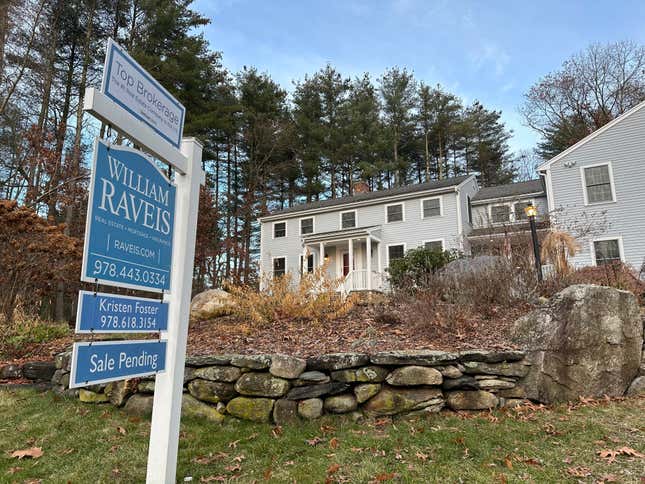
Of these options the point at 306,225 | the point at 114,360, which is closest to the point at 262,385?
the point at 114,360

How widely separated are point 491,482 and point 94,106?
335 centimetres

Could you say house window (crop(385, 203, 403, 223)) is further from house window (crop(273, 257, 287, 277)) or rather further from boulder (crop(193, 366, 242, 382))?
boulder (crop(193, 366, 242, 382))

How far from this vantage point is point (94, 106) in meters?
2.05

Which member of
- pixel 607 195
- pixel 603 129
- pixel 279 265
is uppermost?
pixel 603 129

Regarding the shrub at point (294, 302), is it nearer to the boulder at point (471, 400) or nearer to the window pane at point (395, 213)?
the boulder at point (471, 400)

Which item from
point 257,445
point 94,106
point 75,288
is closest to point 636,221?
point 257,445

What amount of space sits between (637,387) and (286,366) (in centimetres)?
399

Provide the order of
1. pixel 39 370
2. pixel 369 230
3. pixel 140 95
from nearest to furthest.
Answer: pixel 140 95
pixel 39 370
pixel 369 230

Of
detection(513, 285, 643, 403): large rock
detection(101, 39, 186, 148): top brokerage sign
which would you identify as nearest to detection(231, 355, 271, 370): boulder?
detection(101, 39, 186, 148): top brokerage sign

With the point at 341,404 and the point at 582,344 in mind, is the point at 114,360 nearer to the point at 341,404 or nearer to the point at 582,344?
the point at 341,404

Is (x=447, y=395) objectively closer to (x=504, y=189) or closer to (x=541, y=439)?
(x=541, y=439)

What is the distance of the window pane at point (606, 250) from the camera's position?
40.9 ft

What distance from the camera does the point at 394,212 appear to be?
16.7m

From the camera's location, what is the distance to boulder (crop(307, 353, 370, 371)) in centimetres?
382
